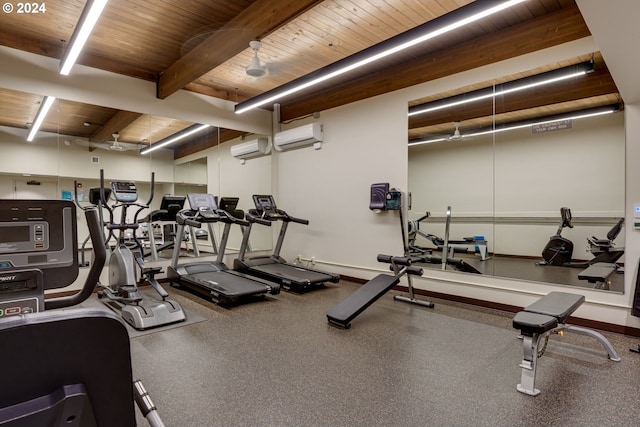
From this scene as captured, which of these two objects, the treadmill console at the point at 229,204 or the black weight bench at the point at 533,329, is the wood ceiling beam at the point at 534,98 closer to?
the black weight bench at the point at 533,329

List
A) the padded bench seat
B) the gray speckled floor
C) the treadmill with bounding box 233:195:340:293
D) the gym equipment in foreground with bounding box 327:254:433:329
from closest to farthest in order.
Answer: the gray speckled floor
the padded bench seat
the gym equipment in foreground with bounding box 327:254:433:329
the treadmill with bounding box 233:195:340:293

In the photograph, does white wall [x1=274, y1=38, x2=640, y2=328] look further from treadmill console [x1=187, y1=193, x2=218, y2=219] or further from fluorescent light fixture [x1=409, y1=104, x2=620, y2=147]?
treadmill console [x1=187, y1=193, x2=218, y2=219]

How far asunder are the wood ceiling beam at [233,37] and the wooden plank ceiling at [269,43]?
0.5 inches

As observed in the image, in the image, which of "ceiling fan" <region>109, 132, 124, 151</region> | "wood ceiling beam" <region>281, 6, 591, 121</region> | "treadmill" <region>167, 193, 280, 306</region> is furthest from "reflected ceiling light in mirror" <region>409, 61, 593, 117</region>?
"ceiling fan" <region>109, 132, 124, 151</region>

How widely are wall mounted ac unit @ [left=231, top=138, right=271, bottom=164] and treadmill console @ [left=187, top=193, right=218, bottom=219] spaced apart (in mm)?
2042

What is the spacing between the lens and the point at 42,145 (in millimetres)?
4828

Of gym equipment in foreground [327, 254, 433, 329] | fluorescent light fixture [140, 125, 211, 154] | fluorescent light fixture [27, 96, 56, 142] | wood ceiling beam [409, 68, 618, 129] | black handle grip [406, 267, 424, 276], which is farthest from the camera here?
fluorescent light fixture [140, 125, 211, 154]

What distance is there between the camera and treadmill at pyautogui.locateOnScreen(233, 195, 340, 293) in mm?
5373

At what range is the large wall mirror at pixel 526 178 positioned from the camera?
4199mm

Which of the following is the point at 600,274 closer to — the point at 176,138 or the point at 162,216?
the point at 162,216

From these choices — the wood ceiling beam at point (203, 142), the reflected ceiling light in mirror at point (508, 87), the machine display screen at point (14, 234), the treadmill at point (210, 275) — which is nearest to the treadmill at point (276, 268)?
the treadmill at point (210, 275)

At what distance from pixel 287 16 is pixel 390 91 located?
2.52m

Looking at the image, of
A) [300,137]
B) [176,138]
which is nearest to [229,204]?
[176,138]

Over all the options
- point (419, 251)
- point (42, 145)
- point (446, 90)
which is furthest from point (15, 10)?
point (419, 251)
